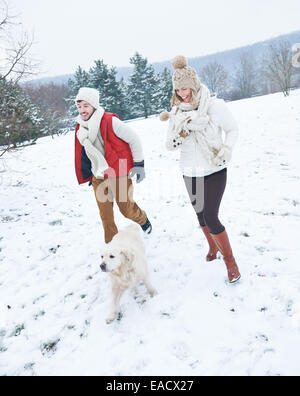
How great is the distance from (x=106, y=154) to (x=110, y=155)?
2.4 inches

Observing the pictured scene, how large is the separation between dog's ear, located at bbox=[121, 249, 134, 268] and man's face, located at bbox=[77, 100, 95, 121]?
1.91 meters

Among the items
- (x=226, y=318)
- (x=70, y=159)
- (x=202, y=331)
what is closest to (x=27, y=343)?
(x=202, y=331)

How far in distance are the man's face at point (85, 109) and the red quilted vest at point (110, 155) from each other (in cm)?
19

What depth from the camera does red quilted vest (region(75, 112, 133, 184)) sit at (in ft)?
10.6

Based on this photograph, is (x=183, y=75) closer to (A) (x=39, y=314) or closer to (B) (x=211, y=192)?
(B) (x=211, y=192)

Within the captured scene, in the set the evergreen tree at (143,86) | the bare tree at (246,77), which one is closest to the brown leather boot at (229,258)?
the evergreen tree at (143,86)

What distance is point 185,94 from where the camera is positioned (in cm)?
244

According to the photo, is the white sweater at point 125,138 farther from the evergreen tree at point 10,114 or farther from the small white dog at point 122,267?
the evergreen tree at point 10,114

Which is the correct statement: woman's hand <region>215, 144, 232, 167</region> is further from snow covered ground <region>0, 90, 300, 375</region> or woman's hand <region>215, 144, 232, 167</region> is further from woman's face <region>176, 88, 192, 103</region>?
snow covered ground <region>0, 90, 300, 375</region>

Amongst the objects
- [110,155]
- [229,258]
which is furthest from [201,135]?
[229,258]

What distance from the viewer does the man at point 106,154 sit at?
3.14 m

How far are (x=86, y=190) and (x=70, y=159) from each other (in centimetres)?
559

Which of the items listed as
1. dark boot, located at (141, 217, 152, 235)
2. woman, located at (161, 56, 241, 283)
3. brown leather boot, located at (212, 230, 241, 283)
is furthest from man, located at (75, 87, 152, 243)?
brown leather boot, located at (212, 230, 241, 283)

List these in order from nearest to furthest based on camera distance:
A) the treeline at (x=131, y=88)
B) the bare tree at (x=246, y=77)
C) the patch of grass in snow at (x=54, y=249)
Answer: the patch of grass in snow at (x=54, y=249) → the treeline at (x=131, y=88) → the bare tree at (x=246, y=77)
